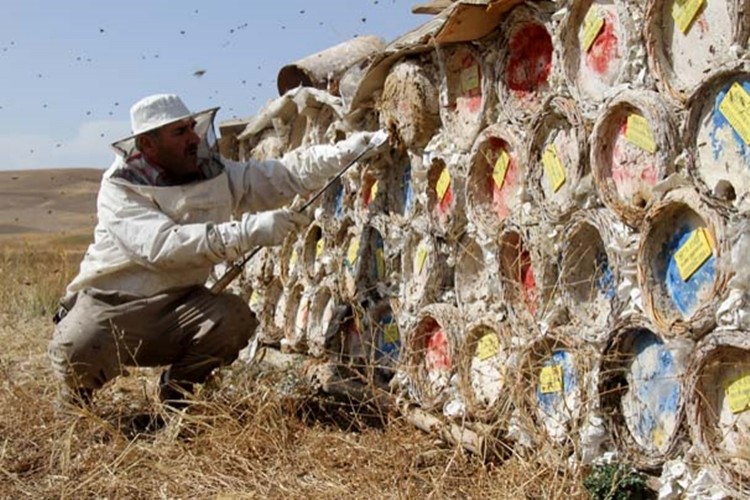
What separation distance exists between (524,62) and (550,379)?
1.01 m

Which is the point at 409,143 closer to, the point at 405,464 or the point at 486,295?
the point at 486,295

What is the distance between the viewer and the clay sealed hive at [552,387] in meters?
2.65

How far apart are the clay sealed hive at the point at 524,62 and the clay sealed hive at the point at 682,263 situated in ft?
2.12

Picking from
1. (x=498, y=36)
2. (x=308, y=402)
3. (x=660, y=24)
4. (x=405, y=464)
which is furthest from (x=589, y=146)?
(x=308, y=402)

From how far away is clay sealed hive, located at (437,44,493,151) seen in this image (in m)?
3.23

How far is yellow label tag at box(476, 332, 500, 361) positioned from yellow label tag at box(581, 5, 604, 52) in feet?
3.38

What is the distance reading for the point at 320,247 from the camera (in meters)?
4.60

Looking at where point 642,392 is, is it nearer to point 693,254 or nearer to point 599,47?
point 693,254

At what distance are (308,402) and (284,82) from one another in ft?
6.84

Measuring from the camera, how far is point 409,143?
144 inches

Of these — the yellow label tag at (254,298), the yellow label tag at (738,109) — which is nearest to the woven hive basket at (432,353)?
the yellow label tag at (738,109)

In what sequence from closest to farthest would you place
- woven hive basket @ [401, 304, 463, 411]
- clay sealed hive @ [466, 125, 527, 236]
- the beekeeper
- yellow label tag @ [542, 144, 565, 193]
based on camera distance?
1. yellow label tag @ [542, 144, 565, 193]
2. clay sealed hive @ [466, 125, 527, 236]
3. woven hive basket @ [401, 304, 463, 411]
4. the beekeeper

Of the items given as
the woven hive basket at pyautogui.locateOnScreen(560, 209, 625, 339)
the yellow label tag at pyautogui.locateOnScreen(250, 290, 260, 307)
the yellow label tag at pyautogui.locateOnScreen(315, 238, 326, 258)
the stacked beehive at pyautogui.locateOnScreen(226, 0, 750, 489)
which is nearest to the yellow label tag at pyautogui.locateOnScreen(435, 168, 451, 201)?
the stacked beehive at pyautogui.locateOnScreen(226, 0, 750, 489)

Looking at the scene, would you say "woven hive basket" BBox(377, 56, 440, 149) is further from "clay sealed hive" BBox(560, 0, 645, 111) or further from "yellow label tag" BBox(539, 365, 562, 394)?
"yellow label tag" BBox(539, 365, 562, 394)
